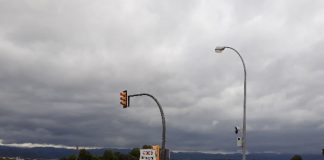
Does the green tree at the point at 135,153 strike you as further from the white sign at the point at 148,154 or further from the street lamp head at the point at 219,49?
the street lamp head at the point at 219,49

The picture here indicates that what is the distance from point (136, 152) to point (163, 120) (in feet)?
498

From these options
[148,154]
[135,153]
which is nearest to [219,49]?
[148,154]

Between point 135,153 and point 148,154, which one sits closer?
point 148,154

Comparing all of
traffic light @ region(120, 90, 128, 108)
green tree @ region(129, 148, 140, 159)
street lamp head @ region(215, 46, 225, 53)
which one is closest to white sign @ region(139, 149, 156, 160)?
traffic light @ region(120, 90, 128, 108)

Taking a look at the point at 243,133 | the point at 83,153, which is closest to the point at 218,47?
the point at 243,133

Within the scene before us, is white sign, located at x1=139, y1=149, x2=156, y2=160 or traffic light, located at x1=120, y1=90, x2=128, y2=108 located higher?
traffic light, located at x1=120, y1=90, x2=128, y2=108

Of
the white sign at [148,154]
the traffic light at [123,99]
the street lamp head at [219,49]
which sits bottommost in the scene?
the white sign at [148,154]

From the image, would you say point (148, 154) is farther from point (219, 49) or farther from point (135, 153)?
point (135, 153)

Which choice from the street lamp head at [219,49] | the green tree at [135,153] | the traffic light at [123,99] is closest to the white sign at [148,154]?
the traffic light at [123,99]

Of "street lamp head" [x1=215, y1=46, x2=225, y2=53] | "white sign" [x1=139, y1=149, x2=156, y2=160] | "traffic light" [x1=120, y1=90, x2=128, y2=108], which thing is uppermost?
"street lamp head" [x1=215, y1=46, x2=225, y2=53]

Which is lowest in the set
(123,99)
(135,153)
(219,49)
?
(135,153)

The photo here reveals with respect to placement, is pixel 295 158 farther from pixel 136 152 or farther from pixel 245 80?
pixel 245 80

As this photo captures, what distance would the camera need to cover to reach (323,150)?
40500 millimetres

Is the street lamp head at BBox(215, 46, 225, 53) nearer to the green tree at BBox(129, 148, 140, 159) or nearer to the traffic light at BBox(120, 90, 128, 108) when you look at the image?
the traffic light at BBox(120, 90, 128, 108)
